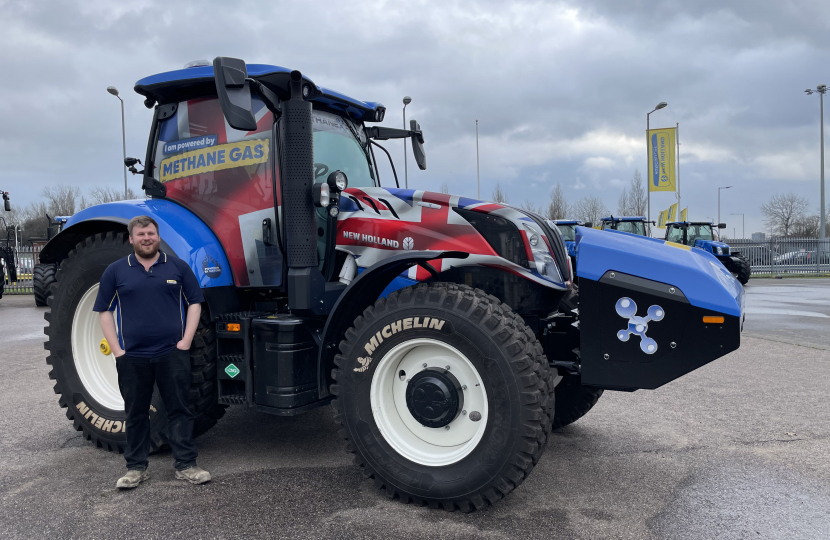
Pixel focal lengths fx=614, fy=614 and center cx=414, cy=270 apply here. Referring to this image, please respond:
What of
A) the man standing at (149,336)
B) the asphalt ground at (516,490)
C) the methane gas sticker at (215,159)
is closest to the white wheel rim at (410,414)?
the asphalt ground at (516,490)

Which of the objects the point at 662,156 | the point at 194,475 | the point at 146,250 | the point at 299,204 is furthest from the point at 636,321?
the point at 662,156

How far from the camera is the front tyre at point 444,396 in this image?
10.4 feet

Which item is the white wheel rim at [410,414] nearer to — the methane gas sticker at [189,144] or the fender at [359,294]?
the fender at [359,294]

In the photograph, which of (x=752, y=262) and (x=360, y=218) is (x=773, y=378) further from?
(x=752, y=262)

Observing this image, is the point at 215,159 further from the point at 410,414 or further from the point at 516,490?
the point at 516,490

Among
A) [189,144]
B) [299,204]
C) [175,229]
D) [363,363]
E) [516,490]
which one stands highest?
[189,144]

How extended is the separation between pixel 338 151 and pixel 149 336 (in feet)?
6.01

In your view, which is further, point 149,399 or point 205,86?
point 205,86

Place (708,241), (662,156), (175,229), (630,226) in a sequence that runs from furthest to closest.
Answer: (662,156), (708,241), (630,226), (175,229)

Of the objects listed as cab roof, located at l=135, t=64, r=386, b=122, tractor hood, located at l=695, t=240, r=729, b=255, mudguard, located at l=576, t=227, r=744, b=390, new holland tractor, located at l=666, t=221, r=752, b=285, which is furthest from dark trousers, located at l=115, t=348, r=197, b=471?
new holland tractor, located at l=666, t=221, r=752, b=285

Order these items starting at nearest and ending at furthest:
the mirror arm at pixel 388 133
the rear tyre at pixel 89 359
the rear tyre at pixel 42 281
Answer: the rear tyre at pixel 89 359 → the mirror arm at pixel 388 133 → the rear tyre at pixel 42 281

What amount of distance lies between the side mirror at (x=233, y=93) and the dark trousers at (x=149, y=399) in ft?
4.89

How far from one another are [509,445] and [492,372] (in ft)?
1.25

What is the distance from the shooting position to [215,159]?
438 centimetres
